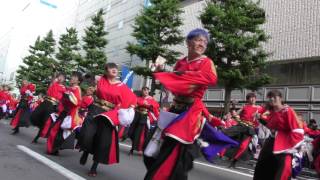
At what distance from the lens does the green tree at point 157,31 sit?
87.1 feet

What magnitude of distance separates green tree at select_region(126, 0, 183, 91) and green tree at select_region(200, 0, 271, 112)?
6.61m

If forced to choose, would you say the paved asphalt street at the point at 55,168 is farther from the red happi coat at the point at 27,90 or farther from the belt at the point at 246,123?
the red happi coat at the point at 27,90

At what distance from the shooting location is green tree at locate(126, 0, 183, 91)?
2656 centimetres

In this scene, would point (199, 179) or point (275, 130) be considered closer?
point (275, 130)

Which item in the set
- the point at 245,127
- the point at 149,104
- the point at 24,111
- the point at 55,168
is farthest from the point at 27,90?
the point at 55,168

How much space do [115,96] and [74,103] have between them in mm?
1879

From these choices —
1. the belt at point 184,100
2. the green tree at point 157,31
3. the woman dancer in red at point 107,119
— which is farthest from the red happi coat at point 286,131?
the green tree at point 157,31

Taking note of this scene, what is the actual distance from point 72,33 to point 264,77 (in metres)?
31.0

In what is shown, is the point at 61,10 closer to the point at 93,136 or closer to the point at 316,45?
the point at 316,45

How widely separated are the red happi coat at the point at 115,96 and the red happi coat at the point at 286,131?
2.18 m

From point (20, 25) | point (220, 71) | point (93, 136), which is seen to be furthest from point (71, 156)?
point (20, 25)

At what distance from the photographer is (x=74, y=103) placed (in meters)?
8.80

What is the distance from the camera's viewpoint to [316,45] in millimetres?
21172

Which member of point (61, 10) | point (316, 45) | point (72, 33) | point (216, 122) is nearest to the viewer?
point (216, 122)
